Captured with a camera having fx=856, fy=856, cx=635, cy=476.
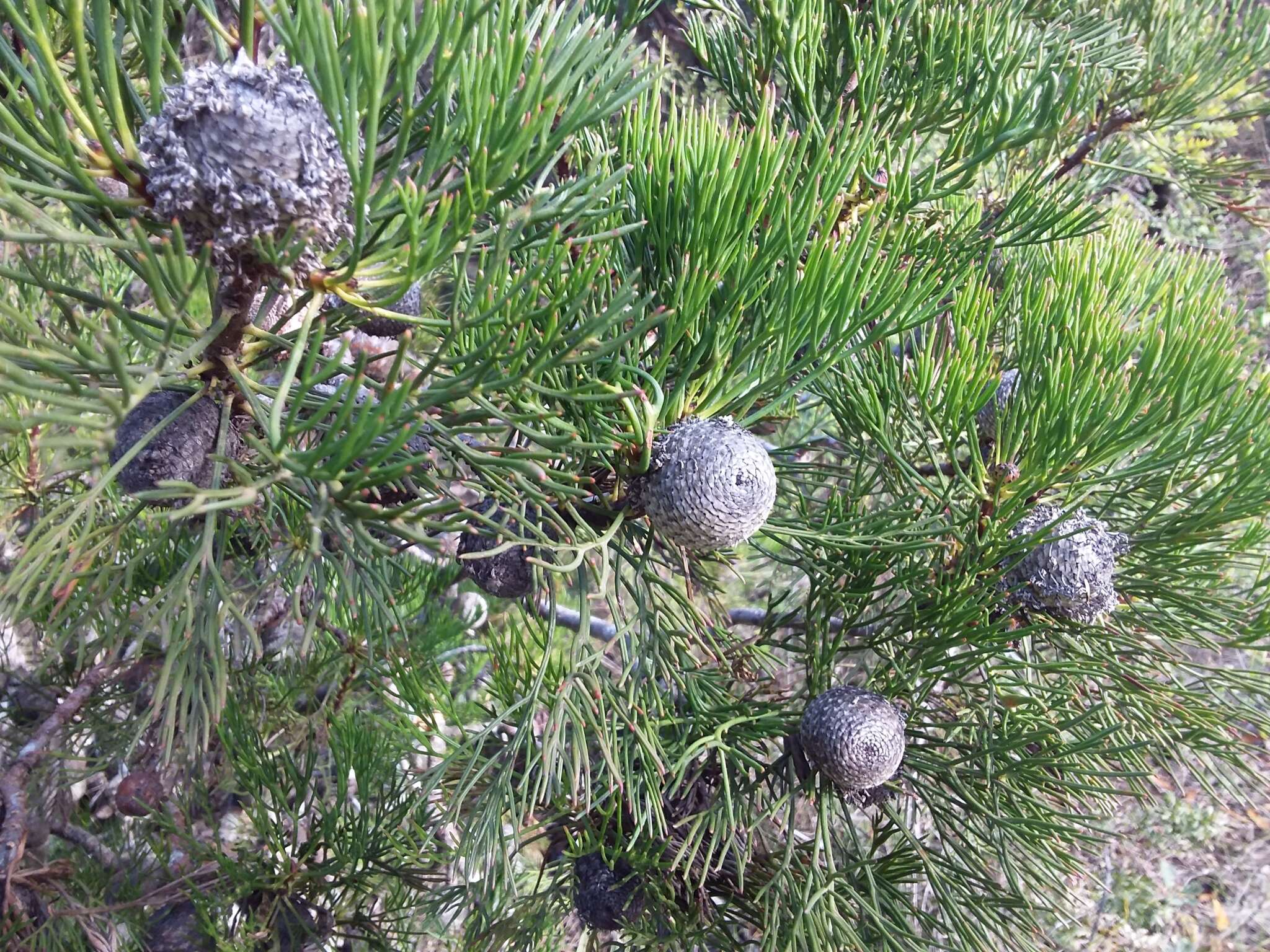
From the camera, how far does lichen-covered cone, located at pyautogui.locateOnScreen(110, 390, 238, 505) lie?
0.50 m

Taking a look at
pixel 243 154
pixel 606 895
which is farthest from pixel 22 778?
pixel 243 154

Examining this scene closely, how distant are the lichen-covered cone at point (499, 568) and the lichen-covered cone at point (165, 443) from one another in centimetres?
23

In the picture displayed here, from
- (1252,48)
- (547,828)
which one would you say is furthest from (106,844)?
(1252,48)

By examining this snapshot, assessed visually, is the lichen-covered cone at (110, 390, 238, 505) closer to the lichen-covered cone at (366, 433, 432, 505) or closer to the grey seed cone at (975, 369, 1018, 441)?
the lichen-covered cone at (366, 433, 432, 505)

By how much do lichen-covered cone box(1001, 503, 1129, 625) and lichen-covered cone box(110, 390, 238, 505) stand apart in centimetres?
61

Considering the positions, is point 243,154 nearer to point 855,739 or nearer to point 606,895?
point 855,739

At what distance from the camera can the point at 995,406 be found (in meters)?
0.83

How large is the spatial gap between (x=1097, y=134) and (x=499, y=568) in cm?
106

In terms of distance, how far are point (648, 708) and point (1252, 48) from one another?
1.23m

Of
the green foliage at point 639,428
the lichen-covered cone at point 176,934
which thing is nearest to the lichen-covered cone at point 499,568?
the green foliage at point 639,428

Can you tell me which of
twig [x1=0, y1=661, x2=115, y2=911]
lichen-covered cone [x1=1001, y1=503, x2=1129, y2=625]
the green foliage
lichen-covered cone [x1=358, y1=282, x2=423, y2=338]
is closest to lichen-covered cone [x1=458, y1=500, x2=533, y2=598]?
the green foliage

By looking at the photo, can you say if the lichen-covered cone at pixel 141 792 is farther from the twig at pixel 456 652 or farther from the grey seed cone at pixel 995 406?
the grey seed cone at pixel 995 406

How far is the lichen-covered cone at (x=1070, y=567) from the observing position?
72 centimetres

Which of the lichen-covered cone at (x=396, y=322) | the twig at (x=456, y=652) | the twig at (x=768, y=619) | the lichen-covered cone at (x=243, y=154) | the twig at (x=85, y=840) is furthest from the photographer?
the twig at (x=456, y=652)
